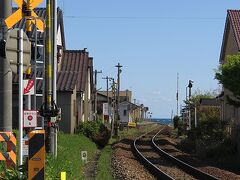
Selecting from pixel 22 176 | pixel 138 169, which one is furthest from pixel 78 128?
pixel 22 176

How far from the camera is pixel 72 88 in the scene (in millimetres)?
41000

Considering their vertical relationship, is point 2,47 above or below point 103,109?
above

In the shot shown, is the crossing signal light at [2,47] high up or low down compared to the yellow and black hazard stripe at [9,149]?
up

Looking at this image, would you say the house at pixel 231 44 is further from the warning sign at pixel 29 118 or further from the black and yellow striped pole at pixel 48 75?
the warning sign at pixel 29 118

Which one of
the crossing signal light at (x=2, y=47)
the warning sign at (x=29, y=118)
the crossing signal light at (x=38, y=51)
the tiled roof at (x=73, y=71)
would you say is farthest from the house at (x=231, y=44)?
the crossing signal light at (x=2, y=47)

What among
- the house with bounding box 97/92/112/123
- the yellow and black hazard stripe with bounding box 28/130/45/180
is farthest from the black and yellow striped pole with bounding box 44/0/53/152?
the house with bounding box 97/92/112/123

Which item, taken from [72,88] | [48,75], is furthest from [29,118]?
[72,88]

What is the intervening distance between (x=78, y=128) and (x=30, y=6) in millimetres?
30427

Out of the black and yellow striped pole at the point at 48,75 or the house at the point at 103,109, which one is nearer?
the black and yellow striped pole at the point at 48,75

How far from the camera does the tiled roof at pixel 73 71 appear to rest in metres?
41.7

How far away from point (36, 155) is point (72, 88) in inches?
1228

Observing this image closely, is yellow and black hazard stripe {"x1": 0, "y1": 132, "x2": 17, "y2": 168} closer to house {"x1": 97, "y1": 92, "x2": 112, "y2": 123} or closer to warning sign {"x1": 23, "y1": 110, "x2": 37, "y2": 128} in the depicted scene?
warning sign {"x1": 23, "y1": 110, "x2": 37, "y2": 128}

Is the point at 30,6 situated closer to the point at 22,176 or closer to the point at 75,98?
the point at 22,176

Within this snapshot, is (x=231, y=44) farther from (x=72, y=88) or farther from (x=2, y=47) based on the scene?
(x=2, y=47)
